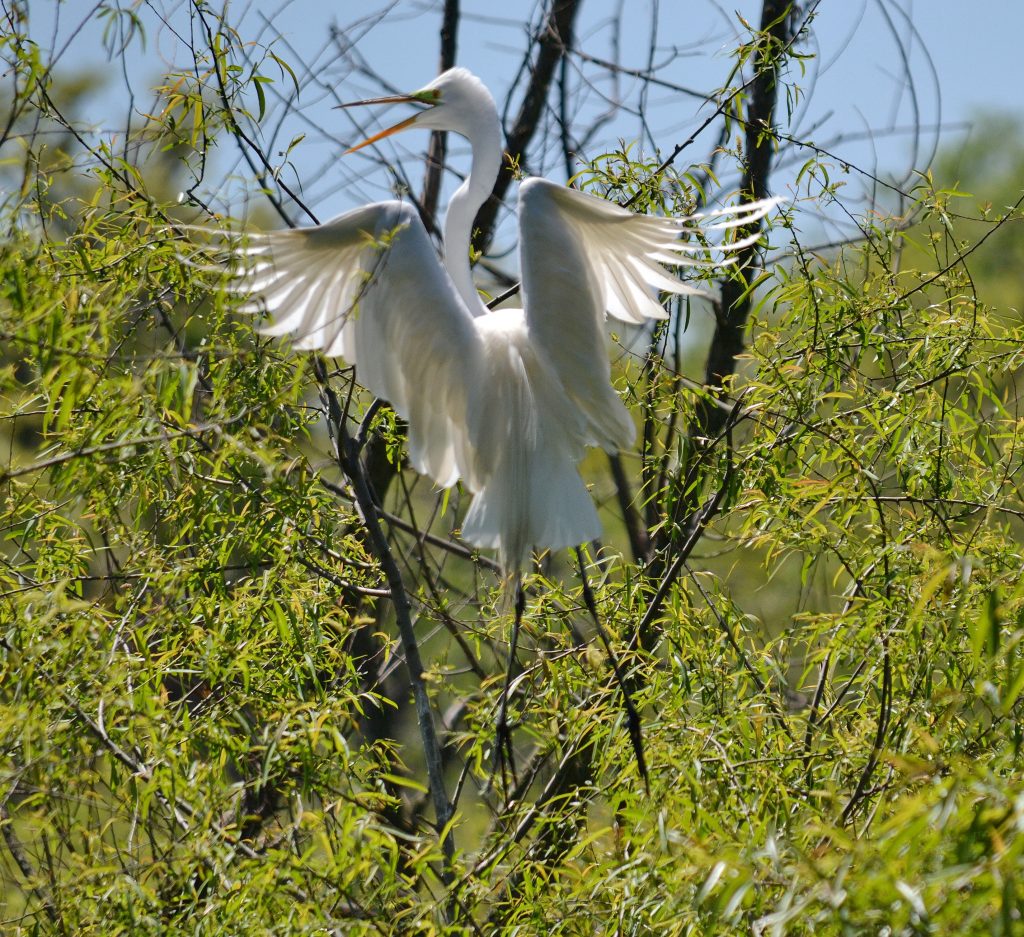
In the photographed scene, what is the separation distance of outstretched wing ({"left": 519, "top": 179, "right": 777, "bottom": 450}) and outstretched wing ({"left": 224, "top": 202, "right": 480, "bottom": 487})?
0.16 meters

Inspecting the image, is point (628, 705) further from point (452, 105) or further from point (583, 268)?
point (452, 105)

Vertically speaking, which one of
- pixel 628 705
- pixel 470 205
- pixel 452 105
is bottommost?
pixel 628 705

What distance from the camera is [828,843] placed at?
1.34 m

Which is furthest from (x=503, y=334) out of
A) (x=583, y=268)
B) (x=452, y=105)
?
(x=452, y=105)

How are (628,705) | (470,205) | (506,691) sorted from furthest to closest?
(470,205) → (506,691) → (628,705)

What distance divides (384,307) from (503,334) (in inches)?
10.7

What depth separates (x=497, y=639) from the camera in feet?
8.32

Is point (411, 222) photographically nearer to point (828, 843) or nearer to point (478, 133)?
point (478, 133)

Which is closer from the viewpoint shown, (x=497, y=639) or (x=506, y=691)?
(x=506, y=691)

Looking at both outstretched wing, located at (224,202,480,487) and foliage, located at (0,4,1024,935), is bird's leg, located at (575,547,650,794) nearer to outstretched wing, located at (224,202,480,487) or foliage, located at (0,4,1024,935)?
foliage, located at (0,4,1024,935)

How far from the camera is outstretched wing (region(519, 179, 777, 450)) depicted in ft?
6.73

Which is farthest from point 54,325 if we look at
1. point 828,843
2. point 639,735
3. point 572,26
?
point 572,26

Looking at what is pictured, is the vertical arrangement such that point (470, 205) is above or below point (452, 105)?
below

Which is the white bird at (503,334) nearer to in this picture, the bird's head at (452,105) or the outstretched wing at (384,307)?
the outstretched wing at (384,307)
